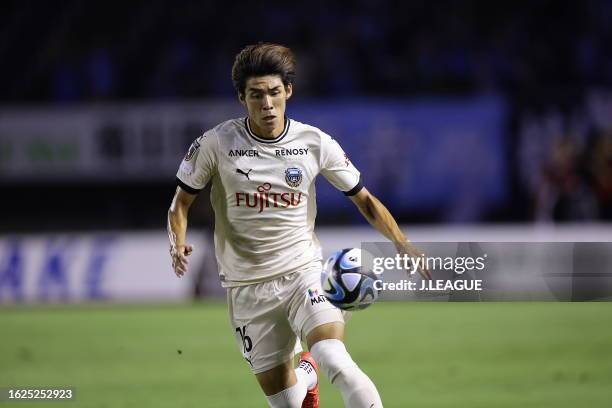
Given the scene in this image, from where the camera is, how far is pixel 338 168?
627cm

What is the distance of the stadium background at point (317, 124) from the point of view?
52.4 ft

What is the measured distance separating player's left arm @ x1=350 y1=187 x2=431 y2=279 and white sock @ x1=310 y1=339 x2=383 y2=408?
0.69 m

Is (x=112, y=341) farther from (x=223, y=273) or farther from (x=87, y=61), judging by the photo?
(x=87, y=61)

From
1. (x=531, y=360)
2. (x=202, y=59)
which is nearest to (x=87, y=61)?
(x=202, y=59)

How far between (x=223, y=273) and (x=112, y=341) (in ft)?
20.6

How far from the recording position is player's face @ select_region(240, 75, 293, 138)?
6.02m

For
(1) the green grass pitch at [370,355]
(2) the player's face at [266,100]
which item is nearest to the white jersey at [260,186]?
(2) the player's face at [266,100]

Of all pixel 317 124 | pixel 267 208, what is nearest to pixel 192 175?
pixel 267 208

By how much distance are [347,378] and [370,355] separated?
5312mm

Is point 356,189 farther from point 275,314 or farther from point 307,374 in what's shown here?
point 307,374

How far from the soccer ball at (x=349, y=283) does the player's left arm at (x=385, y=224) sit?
0.33 meters

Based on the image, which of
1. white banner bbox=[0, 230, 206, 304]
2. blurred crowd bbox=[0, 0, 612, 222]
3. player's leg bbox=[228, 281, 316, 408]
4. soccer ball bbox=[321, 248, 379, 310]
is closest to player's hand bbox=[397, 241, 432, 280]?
soccer ball bbox=[321, 248, 379, 310]

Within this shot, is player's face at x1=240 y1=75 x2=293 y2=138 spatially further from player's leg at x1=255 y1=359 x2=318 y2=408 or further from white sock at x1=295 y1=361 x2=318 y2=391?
white sock at x1=295 y1=361 x2=318 y2=391

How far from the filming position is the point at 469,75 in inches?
814
